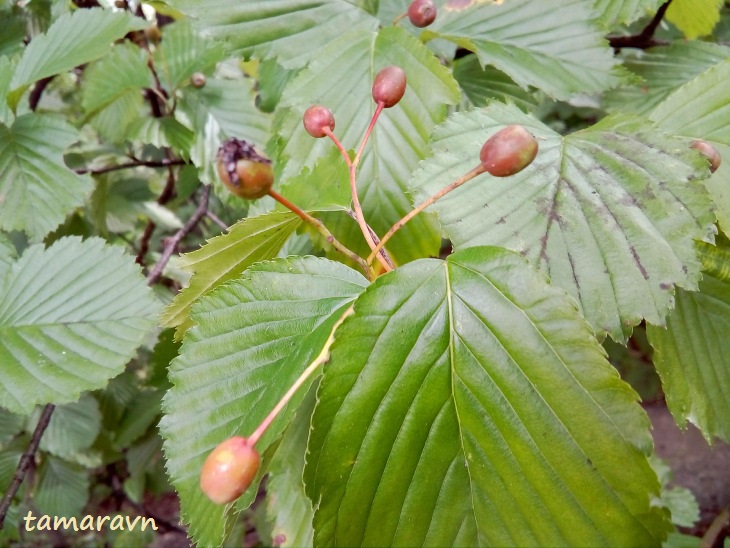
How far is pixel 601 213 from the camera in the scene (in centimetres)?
53

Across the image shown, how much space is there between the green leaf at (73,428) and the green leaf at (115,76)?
0.87 metres

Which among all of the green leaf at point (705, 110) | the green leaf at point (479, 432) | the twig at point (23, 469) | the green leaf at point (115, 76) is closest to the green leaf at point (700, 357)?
the green leaf at point (705, 110)

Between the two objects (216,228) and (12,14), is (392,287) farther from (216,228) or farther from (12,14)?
(216,228)

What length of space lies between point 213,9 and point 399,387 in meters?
0.64

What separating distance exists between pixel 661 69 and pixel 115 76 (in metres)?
1.18

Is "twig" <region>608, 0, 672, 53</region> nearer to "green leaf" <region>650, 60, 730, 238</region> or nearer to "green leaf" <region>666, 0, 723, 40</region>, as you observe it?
"green leaf" <region>666, 0, 723, 40</region>

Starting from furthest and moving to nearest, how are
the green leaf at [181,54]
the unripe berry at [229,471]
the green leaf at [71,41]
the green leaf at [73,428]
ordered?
1. the green leaf at [73,428]
2. the green leaf at [181,54]
3. the green leaf at [71,41]
4. the unripe berry at [229,471]

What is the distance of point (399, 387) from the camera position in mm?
441

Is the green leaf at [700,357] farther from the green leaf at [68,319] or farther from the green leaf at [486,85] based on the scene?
the green leaf at [68,319]

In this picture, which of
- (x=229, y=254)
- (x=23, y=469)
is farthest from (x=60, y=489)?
(x=229, y=254)

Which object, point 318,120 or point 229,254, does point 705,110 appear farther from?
point 229,254

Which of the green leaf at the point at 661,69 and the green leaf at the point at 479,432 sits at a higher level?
the green leaf at the point at 661,69

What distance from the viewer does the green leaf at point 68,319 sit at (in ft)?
2.66

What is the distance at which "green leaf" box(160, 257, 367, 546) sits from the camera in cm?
51
